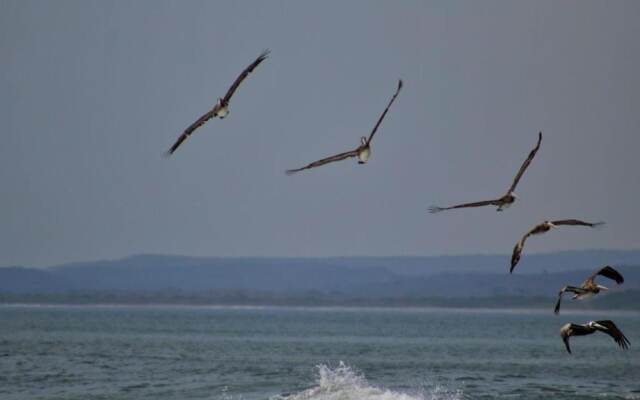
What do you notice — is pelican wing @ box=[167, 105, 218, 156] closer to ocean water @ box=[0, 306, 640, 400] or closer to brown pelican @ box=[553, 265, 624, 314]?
brown pelican @ box=[553, 265, 624, 314]

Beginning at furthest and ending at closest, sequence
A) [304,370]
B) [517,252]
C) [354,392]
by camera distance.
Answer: [304,370]
[354,392]
[517,252]

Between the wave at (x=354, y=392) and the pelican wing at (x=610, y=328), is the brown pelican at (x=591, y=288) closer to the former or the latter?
the pelican wing at (x=610, y=328)

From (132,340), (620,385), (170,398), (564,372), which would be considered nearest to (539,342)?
(132,340)

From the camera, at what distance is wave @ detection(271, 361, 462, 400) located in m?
41.4

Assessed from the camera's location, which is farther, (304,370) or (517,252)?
(304,370)

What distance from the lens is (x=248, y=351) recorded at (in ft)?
255

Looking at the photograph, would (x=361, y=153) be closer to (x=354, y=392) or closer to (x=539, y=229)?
(x=539, y=229)

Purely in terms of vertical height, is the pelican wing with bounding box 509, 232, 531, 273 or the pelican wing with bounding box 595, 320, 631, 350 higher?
the pelican wing with bounding box 509, 232, 531, 273

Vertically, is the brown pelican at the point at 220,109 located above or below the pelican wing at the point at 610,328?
above

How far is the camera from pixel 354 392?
4203 centimetres

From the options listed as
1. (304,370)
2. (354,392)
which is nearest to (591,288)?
(354,392)

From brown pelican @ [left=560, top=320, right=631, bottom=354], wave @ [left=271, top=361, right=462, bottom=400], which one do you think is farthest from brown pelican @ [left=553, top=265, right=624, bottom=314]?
wave @ [left=271, top=361, right=462, bottom=400]

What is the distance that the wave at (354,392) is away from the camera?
41.4m

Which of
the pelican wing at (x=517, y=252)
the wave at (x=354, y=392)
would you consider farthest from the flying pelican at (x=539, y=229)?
the wave at (x=354, y=392)
